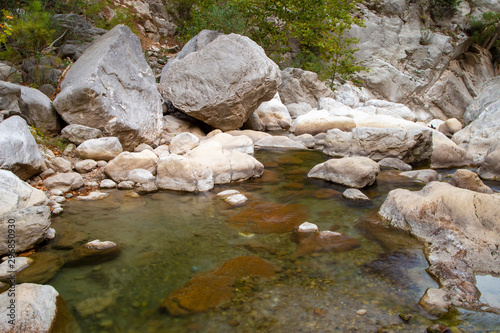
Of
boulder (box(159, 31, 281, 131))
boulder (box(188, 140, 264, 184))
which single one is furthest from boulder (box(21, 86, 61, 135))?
boulder (box(159, 31, 281, 131))

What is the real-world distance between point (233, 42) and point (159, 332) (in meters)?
9.20

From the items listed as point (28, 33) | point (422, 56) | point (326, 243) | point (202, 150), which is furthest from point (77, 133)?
point (422, 56)

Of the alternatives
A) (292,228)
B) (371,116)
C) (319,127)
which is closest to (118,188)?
(292,228)

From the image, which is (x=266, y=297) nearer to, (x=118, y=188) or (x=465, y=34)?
(x=118, y=188)

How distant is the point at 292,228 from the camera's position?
15.6 feet

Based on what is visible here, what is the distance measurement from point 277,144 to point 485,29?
24316mm

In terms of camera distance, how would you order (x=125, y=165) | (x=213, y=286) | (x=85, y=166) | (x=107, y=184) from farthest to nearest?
(x=85, y=166), (x=125, y=165), (x=107, y=184), (x=213, y=286)

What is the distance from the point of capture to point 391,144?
30.1ft

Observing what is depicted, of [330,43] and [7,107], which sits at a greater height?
[330,43]

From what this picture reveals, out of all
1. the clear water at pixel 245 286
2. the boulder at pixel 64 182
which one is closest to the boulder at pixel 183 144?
the clear water at pixel 245 286

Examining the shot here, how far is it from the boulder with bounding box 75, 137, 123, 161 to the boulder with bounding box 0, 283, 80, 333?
4.64m

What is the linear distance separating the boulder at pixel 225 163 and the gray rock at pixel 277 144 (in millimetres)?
3387

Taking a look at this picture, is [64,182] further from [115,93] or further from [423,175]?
[423,175]

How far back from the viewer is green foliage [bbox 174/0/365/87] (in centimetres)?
1677
